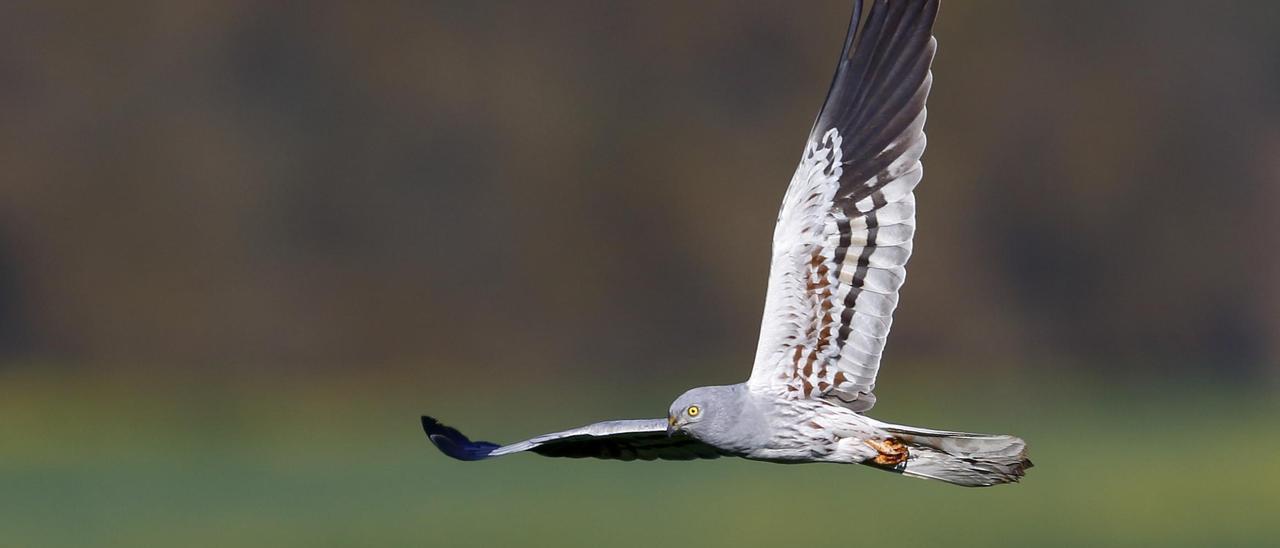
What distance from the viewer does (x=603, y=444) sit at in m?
7.97

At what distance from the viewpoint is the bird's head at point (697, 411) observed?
7008mm

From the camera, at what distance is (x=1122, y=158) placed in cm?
2775

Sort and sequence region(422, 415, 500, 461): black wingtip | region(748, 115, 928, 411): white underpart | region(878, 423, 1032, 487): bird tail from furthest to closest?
1. region(422, 415, 500, 461): black wingtip
2. region(748, 115, 928, 411): white underpart
3. region(878, 423, 1032, 487): bird tail

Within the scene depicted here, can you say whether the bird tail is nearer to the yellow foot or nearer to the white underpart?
the yellow foot

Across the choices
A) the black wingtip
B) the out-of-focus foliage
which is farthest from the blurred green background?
the black wingtip

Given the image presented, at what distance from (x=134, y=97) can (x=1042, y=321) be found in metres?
14.5

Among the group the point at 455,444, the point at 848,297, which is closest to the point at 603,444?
the point at 455,444

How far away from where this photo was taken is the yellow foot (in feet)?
23.0

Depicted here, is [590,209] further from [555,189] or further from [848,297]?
[848,297]

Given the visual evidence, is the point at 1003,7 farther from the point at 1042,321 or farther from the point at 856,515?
the point at 856,515

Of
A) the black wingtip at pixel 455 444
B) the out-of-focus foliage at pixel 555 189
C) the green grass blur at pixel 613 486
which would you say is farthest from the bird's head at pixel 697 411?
the out-of-focus foliage at pixel 555 189

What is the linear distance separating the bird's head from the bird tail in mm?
661

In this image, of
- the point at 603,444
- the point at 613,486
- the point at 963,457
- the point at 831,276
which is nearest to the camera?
the point at 963,457

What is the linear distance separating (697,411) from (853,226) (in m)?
1.02
